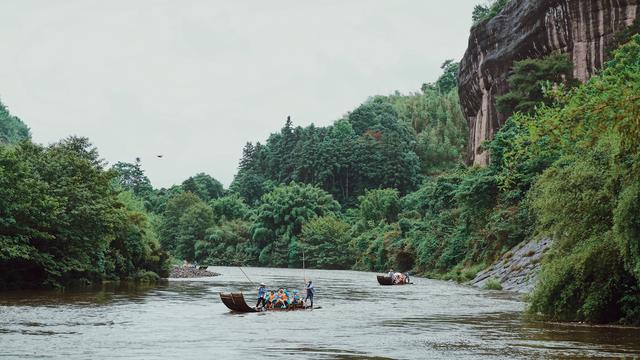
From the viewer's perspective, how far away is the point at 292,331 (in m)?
26.9

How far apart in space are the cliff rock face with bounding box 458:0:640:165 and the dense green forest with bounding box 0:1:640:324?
2142 mm

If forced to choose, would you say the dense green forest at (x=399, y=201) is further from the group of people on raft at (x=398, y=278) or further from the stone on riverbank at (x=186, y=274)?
the stone on riverbank at (x=186, y=274)

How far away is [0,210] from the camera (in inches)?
1649

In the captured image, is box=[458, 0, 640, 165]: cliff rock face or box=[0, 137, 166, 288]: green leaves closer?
box=[0, 137, 166, 288]: green leaves

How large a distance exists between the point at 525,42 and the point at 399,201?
44200 millimetres

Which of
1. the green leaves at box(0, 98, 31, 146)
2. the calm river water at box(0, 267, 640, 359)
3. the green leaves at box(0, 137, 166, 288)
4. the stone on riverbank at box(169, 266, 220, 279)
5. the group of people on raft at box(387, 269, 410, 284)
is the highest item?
the green leaves at box(0, 98, 31, 146)

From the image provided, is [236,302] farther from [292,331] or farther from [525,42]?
[525,42]

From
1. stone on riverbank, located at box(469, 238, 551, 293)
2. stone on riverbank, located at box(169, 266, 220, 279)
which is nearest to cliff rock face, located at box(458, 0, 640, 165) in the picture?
stone on riverbank, located at box(469, 238, 551, 293)

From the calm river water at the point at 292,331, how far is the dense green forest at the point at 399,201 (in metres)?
2.95

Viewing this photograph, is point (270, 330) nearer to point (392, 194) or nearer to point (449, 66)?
point (392, 194)

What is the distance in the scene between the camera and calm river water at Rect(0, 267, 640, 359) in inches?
821

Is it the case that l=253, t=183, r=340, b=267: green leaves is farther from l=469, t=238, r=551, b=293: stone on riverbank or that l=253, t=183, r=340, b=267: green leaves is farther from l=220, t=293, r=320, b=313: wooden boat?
l=220, t=293, r=320, b=313: wooden boat

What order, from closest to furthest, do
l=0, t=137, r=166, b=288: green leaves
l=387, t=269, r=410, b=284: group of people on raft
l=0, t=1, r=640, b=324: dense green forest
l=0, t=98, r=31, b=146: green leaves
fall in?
l=0, t=1, r=640, b=324: dense green forest, l=0, t=137, r=166, b=288: green leaves, l=387, t=269, r=410, b=284: group of people on raft, l=0, t=98, r=31, b=146: green leaves

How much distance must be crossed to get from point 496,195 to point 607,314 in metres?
35.9
